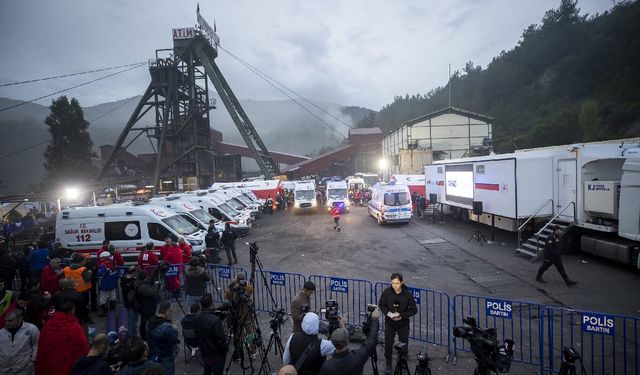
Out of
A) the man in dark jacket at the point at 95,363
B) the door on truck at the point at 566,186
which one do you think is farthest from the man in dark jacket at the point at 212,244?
the door on truck at the point at 566,186

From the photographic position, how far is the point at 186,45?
40.4 metres

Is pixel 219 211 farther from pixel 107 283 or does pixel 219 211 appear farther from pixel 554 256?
pixel 554 256

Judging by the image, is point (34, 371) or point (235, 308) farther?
point (235, 308)

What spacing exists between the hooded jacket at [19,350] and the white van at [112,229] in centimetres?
784

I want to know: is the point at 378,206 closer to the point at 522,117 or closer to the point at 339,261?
the point at 339,261

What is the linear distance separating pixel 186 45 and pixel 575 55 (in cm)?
6815

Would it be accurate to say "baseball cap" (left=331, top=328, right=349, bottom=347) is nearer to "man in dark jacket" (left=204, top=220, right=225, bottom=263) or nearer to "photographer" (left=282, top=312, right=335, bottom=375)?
"photographer" (left=282, top=312, right=335, bottom=375)

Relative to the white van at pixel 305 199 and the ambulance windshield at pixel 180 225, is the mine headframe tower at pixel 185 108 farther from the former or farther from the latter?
the ambulance windshield at pixel 180 225

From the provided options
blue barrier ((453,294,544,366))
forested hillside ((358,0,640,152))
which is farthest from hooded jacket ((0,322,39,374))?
forested hillside ((358,0,640,152))

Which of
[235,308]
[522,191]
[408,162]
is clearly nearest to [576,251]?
[522,191]

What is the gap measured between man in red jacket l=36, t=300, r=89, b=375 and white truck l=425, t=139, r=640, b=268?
543 inches

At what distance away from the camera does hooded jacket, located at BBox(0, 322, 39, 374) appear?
4645 millimetres

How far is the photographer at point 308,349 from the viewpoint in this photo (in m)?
3.89

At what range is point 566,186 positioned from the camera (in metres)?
13.2
